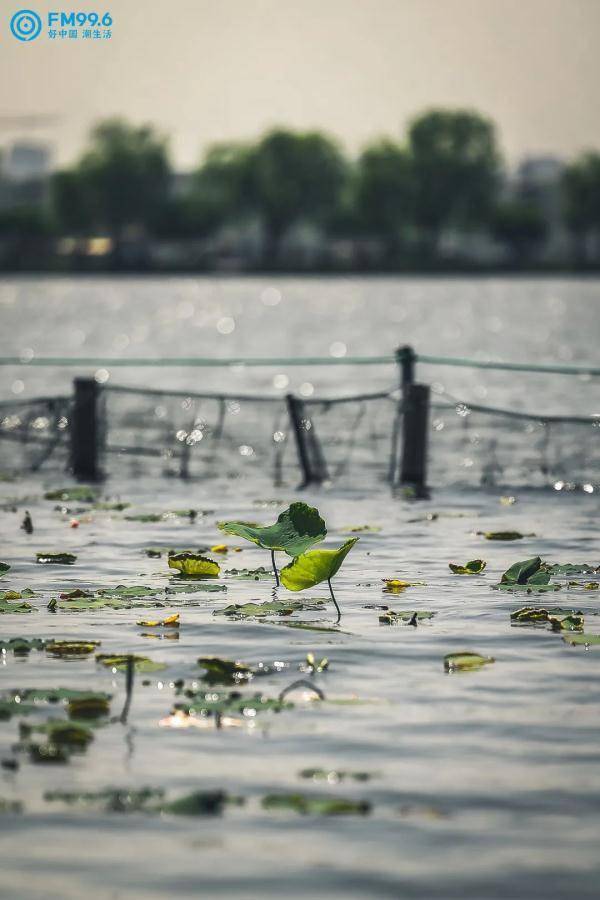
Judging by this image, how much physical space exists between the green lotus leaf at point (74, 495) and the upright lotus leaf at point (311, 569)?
21.7 ft

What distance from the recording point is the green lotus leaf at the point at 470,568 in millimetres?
11930

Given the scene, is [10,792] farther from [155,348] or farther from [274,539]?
[155,348]

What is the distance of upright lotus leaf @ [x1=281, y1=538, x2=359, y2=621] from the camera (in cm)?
1020

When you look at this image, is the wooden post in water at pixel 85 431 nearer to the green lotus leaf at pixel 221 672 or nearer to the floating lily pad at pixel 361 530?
the floating lily pad at pixel 361 530

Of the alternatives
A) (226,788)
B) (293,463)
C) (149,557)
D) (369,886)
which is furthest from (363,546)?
(293,463)

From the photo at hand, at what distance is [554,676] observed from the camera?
8.66m

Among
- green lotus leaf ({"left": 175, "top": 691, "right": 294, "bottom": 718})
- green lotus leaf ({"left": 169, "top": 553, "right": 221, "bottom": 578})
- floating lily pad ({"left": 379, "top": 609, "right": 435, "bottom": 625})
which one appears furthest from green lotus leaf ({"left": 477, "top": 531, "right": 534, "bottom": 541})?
green lotus leaf ({"left": 175, "top": 691, "right": 294, "bottom": 718})

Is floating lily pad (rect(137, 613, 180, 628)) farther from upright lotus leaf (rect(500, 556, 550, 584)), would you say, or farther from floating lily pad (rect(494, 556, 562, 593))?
upright lotus leaf (rect(500, 556, 550, 584))

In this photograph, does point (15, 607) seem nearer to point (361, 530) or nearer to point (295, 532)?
point (295, 532)

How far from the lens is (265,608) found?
34.2 feet

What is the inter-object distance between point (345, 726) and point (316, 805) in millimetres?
1189

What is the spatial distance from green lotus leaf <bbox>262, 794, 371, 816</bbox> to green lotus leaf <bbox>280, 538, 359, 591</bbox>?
356 cm

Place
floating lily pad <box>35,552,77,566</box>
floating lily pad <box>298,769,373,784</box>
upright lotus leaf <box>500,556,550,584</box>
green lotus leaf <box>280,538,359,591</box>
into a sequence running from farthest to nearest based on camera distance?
floating lily pad <box>35,552,77,566</box>
upright lotus leaf <box>500,556,550,584</box>
green lotus leaf <box>280,538,359,591</box>
floating lily pad <box>298,769,373,784</box>

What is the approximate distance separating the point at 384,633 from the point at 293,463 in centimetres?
1593
